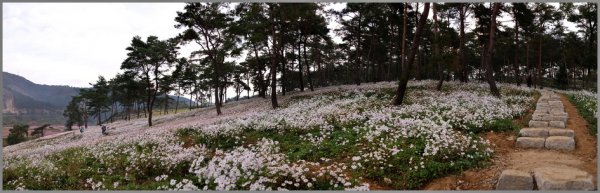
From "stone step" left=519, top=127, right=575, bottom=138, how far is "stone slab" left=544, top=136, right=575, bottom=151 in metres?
0.76

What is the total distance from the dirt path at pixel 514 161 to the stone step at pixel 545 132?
0.26m

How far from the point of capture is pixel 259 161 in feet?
29.4

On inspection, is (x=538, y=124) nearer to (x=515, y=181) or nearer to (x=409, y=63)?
A: (x=515, y=181)

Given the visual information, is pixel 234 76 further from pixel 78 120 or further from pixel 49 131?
pixel 49 131

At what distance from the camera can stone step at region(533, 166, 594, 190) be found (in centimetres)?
658

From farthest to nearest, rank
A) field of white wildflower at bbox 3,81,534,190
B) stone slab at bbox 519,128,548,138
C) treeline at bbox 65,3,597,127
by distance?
treeline at bbox 65,3,597,127 < stone slab at bbox 519,128,548,138 < field of white wildflower at bbox 3,81,534,190

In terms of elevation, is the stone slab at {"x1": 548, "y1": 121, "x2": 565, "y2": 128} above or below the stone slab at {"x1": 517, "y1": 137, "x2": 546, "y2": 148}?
above

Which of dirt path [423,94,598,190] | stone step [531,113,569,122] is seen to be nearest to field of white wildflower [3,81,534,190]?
dirt path [423,94,598,190]

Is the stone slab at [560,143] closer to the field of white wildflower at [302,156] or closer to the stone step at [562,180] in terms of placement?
the field of white wildflower at [302,156]

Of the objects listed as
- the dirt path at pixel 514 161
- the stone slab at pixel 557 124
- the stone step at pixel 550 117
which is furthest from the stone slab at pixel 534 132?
the stone step at pixel 550 117

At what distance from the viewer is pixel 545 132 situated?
10766mm

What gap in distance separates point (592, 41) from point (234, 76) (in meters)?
48.9

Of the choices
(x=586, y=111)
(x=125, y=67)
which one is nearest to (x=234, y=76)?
(x=125, y=67)

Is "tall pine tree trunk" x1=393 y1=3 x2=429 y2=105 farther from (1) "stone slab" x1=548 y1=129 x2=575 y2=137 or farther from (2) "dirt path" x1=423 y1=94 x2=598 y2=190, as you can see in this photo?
(1) "stone slab" x1=548 y1=129 x2=575 y2=137
